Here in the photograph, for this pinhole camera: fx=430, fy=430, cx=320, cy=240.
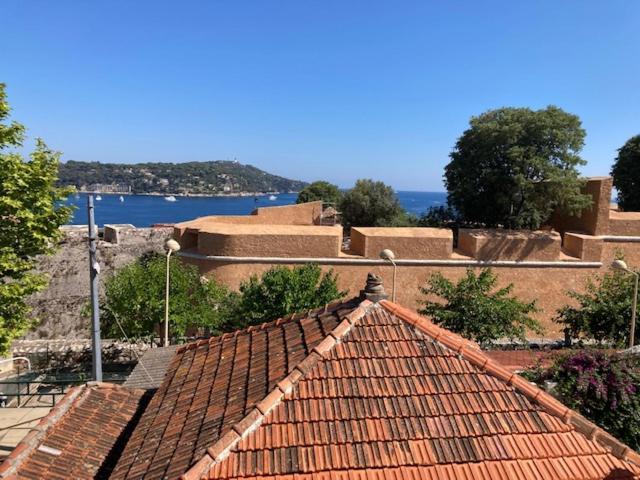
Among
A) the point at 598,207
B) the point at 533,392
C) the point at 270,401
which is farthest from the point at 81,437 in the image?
the point at 598,207

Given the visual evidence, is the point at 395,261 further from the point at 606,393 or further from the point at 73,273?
the point at 73,273

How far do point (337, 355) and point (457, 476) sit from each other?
1.55 metres

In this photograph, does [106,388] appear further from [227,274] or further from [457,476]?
[227,274]

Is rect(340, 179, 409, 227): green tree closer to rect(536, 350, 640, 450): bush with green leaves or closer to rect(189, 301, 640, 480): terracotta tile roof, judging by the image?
rect(536, 350, 640, 450): bush with green leaves

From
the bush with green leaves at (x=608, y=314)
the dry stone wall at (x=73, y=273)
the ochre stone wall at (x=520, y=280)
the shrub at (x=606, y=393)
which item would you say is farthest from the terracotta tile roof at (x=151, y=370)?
the bush with green leaves at (x=608, y=314)

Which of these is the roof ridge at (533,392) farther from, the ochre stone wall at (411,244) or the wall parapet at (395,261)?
the ochre stone wall at (411,244)

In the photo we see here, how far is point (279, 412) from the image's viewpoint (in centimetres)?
397

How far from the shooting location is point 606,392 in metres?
6.42

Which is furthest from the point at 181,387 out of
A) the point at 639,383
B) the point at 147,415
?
the point at 639,383

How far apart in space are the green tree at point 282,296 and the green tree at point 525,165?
9.62 m

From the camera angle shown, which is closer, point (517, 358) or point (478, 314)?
point (517, 358)

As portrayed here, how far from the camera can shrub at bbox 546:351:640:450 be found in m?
6.38

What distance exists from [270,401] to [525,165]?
52.9 ft

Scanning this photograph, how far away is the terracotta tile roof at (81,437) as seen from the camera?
4.52 m
